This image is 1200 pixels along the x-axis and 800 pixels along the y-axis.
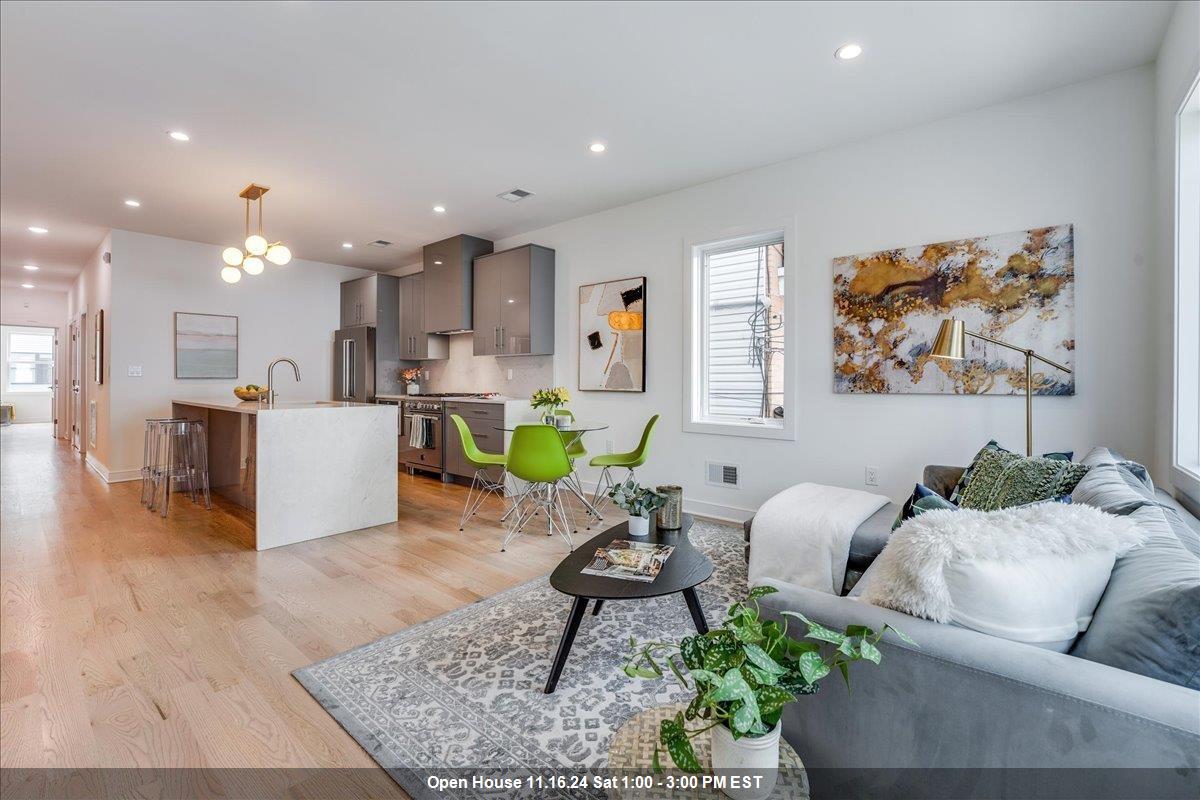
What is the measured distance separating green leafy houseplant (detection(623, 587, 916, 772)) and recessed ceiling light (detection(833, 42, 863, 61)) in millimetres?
2706

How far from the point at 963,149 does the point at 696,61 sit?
1.77m

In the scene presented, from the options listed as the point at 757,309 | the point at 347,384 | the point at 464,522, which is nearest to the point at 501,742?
the point at 464,522

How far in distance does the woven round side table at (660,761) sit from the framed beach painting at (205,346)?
22.7 feet

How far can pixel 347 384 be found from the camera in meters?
6.90

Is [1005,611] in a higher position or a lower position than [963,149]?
lower

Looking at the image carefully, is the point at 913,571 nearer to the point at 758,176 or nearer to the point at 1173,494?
the point at 1173,494

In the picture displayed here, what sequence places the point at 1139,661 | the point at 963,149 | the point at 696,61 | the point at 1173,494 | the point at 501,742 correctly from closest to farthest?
the point at 1139,661 → the point at 501,742 → the point at 1173,494 → the point at 696,61 → the point at 963,149

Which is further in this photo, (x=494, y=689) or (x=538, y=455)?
(x=538, y=455)

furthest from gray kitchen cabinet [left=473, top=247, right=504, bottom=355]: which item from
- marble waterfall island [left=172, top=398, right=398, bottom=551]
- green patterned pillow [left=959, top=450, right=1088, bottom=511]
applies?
green patterned pillow [left=959, top=450, right=1088, bottom=511]

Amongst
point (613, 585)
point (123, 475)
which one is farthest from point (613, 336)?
point (123, 475)

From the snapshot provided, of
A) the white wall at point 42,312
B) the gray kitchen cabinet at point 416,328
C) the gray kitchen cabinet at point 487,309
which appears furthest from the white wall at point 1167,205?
the white wall at point 42,312

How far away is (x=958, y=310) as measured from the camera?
10.3ft

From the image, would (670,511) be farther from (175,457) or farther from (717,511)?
(175,457)

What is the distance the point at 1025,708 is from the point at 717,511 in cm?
348
